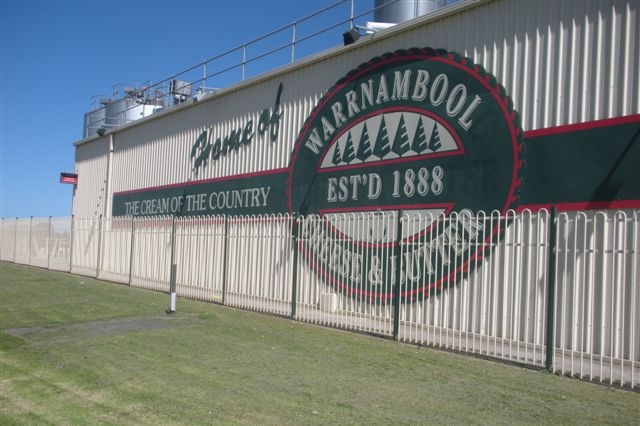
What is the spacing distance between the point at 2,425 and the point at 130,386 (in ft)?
4.47

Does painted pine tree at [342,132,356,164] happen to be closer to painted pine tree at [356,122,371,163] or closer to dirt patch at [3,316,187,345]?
painted pine tree at [356,122,371,163]

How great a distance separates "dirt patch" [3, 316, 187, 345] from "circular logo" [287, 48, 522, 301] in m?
3.24

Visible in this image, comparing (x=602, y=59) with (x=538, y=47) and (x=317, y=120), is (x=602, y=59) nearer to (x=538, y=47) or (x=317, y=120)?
(x=538, y=47)

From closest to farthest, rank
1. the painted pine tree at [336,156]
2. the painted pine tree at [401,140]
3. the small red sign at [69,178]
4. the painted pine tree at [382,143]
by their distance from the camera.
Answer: the painted pine tree at [401,140], the painted pine tree at [382,143], the painted pine tree at [336,156], the small red sign at [69,178]

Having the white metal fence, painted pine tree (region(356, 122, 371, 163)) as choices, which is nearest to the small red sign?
the white metal fence

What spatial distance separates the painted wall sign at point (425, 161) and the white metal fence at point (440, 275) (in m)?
0.13

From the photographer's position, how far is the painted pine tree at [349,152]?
13613 mm

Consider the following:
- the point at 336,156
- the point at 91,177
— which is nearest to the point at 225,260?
the point at 336,156

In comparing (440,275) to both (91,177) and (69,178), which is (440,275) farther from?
(69,178)

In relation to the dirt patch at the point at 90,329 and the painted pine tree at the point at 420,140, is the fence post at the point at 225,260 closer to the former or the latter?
the dirt patch at the point at 90,329

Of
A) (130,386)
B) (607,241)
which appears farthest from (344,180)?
Result: (130,386)

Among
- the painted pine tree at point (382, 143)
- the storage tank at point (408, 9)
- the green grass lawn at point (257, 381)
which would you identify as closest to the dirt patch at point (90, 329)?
the green grass lawn at point (257, 381)

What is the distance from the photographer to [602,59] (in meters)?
9.29

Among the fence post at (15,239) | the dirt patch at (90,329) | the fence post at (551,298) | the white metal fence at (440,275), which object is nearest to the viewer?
the fence post at (551,298)
